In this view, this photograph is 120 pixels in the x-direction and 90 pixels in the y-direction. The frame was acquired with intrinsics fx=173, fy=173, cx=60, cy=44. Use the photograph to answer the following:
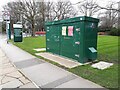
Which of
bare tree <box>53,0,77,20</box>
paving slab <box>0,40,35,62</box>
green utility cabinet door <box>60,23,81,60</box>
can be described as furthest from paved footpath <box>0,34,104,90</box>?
bare tree <box>53,0,77,20</box>

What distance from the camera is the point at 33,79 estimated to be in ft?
19.7

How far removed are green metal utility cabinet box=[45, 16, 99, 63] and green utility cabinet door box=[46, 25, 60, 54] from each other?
131mm

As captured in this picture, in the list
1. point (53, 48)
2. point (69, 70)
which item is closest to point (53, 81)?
point (69, 70)

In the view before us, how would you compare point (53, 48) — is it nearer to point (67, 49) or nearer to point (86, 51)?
point (67, 49)

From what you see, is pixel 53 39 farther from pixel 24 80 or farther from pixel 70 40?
pixel 24 80

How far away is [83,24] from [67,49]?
6.19ft

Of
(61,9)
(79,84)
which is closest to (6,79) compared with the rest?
(79,84)

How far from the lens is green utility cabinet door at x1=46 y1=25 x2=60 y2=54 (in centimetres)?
998

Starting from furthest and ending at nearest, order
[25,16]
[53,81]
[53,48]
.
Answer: [25,16] < [53,48] < [53,81]

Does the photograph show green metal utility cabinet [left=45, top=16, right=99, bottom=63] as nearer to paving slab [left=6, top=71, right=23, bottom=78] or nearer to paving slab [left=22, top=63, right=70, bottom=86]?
paving slab [left=22, top=63, right=70, bottom=86]

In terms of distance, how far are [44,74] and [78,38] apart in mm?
2530

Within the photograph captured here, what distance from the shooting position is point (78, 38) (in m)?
8.06

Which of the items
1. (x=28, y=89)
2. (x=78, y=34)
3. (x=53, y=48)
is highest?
(x=78, y=34)

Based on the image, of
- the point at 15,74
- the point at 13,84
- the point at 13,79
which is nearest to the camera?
the point at 13,84
